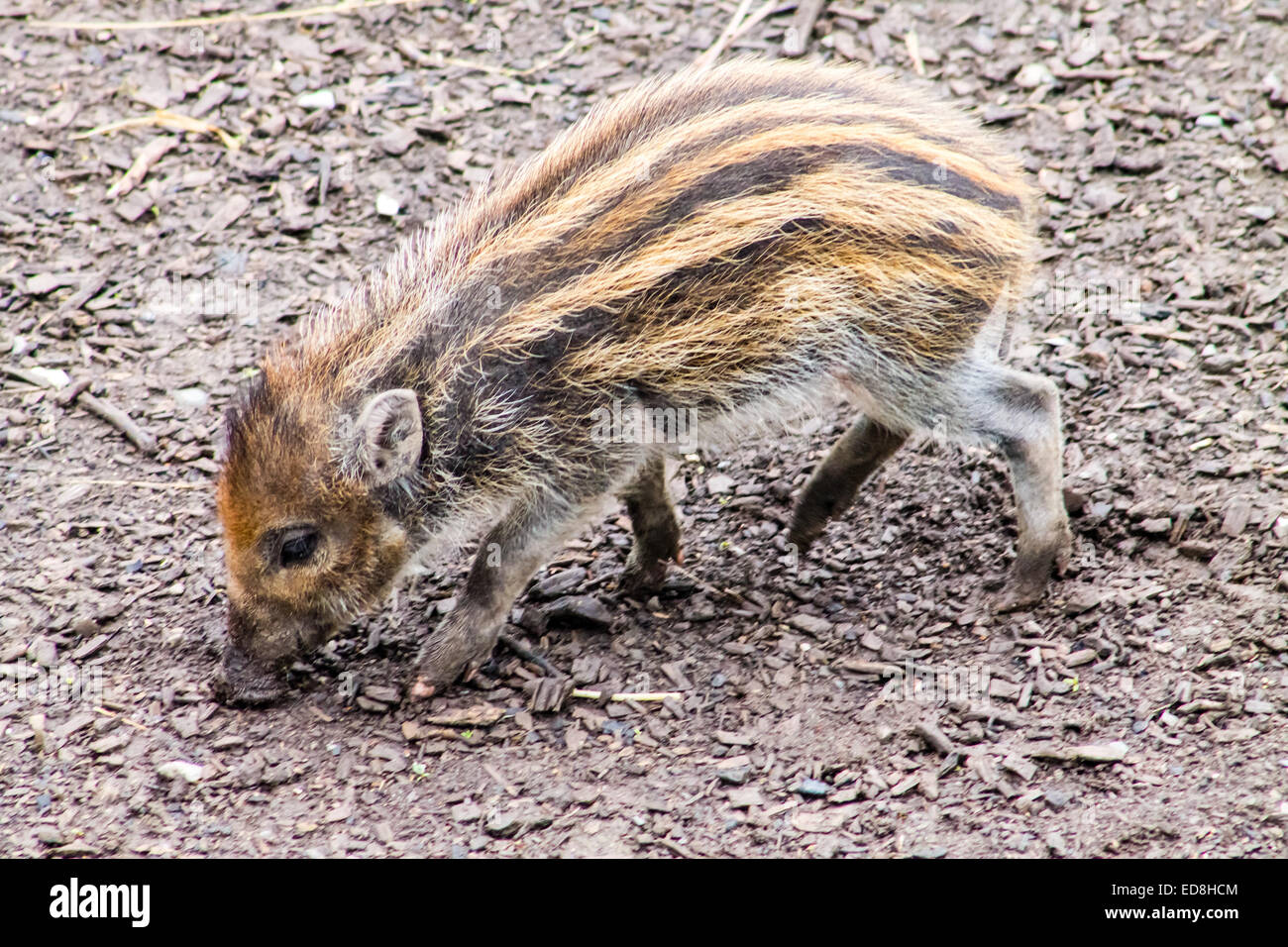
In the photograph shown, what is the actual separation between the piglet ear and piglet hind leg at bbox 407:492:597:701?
571mm

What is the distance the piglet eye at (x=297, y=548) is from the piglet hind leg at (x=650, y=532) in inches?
54.1

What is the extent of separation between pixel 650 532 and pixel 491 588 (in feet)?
2.84

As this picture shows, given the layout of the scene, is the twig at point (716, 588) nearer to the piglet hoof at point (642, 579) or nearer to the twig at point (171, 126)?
the piglet hoof at point (642, 579)

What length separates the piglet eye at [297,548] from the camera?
5.44 metres

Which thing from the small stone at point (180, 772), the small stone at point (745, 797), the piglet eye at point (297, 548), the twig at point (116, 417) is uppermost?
the twig at point (116, 417)

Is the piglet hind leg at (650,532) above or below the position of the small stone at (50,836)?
above

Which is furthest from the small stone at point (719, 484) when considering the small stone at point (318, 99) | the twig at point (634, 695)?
the small stone at point (318, 99)

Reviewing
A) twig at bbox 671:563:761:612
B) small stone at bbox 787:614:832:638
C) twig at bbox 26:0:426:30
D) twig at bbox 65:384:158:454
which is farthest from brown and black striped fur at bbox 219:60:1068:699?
twig at bbox 26:0:426:30

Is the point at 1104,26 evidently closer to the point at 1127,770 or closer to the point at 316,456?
the point at 1127,770

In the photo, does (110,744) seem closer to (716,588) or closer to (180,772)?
(180,772)

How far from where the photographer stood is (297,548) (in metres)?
5.46

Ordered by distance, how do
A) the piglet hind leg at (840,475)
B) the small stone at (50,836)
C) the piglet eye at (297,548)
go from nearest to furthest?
the small stone at (50,836) < the piglet eye at (297,548) < the piglet hind leg at (840,475)

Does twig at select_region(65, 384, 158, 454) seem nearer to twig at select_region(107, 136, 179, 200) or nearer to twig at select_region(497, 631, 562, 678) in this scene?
twig at select_region(107, 136, 179, 200)

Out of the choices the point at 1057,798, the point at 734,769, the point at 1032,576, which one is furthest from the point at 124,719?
the point at 1032,576
